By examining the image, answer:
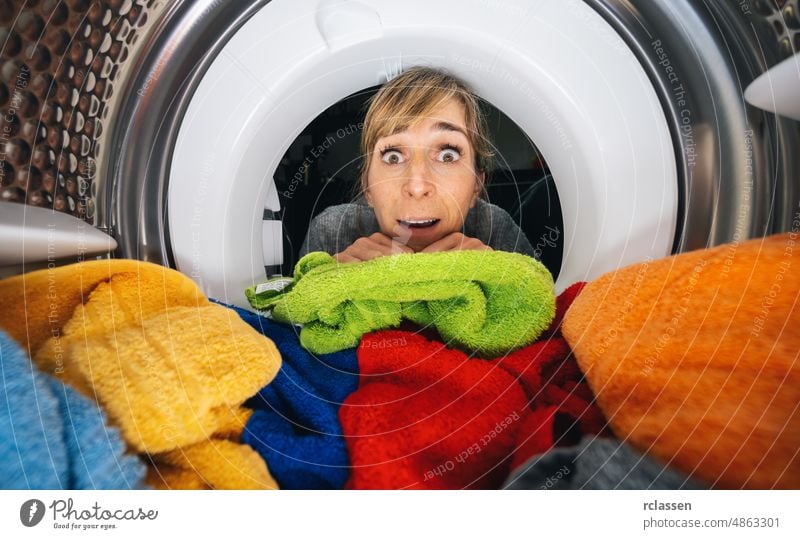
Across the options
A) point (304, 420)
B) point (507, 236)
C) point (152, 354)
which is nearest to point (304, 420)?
point (304, 420)

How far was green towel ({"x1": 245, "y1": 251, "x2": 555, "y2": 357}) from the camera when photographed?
0.35 metres

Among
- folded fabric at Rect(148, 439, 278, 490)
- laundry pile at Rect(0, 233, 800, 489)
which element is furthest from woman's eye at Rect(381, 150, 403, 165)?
folded fabric at Rect(148, 439, 278, 490)

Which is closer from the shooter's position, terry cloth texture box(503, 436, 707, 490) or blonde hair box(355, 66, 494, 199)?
terry cloth texture box(503, 436, 707, 490)

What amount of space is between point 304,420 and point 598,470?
174mm

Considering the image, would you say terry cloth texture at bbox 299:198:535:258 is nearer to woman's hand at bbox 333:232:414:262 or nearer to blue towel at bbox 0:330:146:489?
woman's hand at bbox 333:232:414:262

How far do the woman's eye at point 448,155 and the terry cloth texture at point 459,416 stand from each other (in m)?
0.16

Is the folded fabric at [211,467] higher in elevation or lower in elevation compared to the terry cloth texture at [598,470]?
lower

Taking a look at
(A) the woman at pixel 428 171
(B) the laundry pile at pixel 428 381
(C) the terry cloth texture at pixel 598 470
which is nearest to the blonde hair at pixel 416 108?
(A) the woman at pixel 428 171

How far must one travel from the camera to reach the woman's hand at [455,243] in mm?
414
